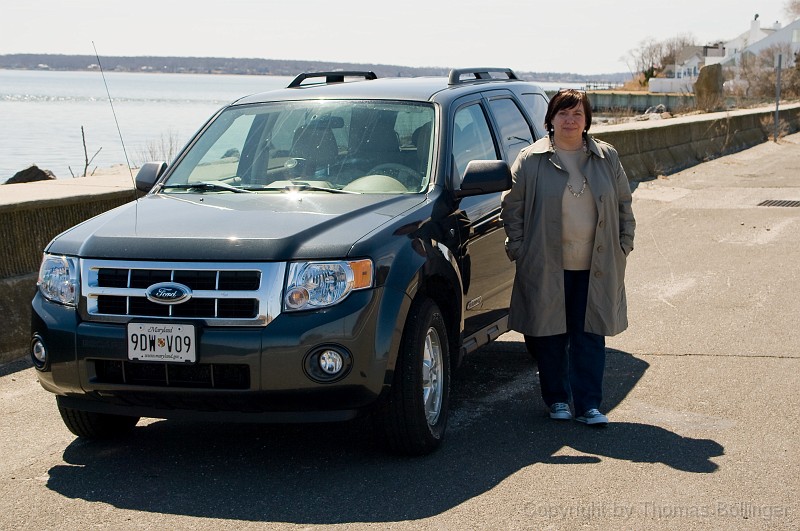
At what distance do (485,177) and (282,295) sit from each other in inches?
59.8

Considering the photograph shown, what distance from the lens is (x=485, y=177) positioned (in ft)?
20.1

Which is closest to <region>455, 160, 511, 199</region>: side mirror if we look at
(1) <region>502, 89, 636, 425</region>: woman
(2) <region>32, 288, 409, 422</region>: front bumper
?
(1) <region>502, 89, 636, 425</region>: woman

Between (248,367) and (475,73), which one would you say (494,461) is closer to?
(248,367)

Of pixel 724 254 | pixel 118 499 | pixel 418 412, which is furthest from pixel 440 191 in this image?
pixel 724 254

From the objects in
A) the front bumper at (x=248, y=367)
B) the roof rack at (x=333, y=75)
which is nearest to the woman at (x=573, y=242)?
the front bumper at (x=248, y=367)

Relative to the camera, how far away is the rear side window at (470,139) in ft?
21.7

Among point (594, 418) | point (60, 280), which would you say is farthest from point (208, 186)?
point (594, 418)

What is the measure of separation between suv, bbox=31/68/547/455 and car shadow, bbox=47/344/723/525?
0.21 m

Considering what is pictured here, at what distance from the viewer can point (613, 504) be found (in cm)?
493

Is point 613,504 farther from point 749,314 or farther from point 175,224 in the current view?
point 749,314

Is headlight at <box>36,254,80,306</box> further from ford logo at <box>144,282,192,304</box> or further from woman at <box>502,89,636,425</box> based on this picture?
woman at <box>502,89,636,425</box>

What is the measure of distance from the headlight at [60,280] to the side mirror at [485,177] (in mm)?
2010

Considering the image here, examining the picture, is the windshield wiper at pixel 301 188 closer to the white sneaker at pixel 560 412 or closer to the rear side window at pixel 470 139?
the rear side window at pixel 470 139

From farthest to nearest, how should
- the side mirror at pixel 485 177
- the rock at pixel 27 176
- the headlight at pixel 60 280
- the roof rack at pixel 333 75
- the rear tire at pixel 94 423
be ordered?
the rock at pixel 27 176
the roof rack at pixel 333 75
the side mirror at pixel 485 177
the rear tire at pixel 94 423
the headlight at pixel 60 280
